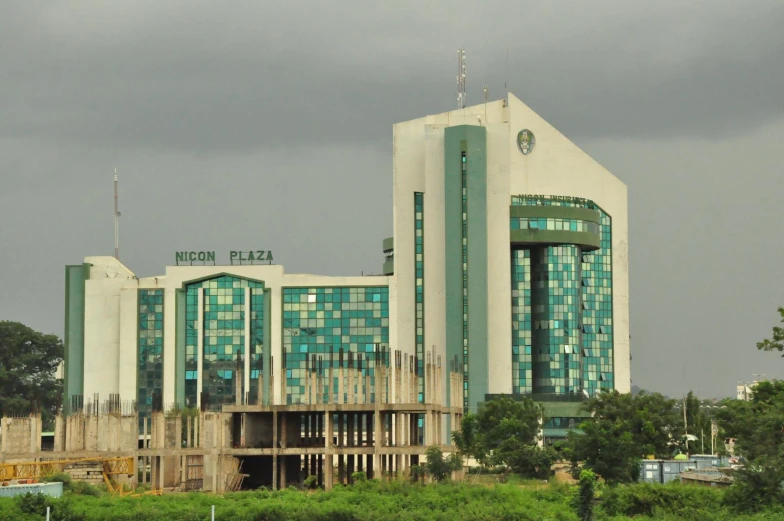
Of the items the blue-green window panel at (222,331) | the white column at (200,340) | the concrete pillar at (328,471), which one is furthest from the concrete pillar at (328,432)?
the white column at (200,340)

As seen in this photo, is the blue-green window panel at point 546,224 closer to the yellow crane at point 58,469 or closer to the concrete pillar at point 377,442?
the concrete pillar at point 377,442

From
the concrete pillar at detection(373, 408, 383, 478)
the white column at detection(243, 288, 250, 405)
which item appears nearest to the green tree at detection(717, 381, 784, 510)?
the concrete pillar at detection(373, 408, 383, 478)

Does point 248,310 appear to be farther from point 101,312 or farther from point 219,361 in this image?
point 101,312

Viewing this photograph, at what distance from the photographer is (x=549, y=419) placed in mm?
166875

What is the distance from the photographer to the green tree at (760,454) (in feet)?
286

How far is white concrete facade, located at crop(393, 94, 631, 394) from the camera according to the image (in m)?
169

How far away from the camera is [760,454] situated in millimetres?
89188

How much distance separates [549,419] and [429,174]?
3007 cm

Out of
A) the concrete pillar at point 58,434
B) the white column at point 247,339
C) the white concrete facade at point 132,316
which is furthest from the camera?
the white concrete facade at point 132,316

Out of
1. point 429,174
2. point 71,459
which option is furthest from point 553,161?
point 71,459

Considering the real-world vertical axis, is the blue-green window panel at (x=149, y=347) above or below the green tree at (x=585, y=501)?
above

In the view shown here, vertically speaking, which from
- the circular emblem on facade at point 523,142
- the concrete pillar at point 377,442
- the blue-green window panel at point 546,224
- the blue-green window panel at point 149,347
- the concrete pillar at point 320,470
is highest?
the circular emblem on facade at point 523,142

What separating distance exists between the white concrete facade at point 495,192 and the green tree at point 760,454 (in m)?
75.1

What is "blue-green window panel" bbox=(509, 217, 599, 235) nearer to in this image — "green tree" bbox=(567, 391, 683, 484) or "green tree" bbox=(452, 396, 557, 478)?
"green tree" bbox=(452, 396, 557, 478)
